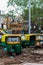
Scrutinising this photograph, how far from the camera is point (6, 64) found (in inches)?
476

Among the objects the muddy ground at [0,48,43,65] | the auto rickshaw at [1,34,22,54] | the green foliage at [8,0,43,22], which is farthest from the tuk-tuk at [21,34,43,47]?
the green foliage at [8,0,43,22]

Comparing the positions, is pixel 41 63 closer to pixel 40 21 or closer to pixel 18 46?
pixel 18 46

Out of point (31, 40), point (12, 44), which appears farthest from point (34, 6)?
point (12, 44)

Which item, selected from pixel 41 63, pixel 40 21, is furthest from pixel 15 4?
pixel 41 63

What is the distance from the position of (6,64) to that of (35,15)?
97.1 feet

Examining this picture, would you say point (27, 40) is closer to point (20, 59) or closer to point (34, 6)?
point (20, 59)

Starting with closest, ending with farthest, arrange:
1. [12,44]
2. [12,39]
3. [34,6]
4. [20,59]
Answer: [20,59] → [12,44] → [12,39] → [34,6]

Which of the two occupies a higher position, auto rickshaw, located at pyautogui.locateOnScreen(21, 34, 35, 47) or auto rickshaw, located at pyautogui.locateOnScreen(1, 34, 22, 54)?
auto rickshaw, located at pyautogui.locateOnScreen(1, 34, 22, 54)

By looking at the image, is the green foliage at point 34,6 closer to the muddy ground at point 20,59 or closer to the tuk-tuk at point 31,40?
the tuk-tuk at point 31,40

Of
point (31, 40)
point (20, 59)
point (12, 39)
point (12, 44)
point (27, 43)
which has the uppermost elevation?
point (12, 39)

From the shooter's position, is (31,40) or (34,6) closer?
(31,40)

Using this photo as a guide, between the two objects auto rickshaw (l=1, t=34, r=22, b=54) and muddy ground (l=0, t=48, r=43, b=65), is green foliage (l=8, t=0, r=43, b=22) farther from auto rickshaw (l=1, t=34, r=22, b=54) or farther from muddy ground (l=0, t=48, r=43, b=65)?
muddy ground (l=0, t=48, r=43, b=65)

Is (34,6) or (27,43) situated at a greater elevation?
(34,6)

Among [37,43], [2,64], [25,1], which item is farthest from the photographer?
[25,1]
